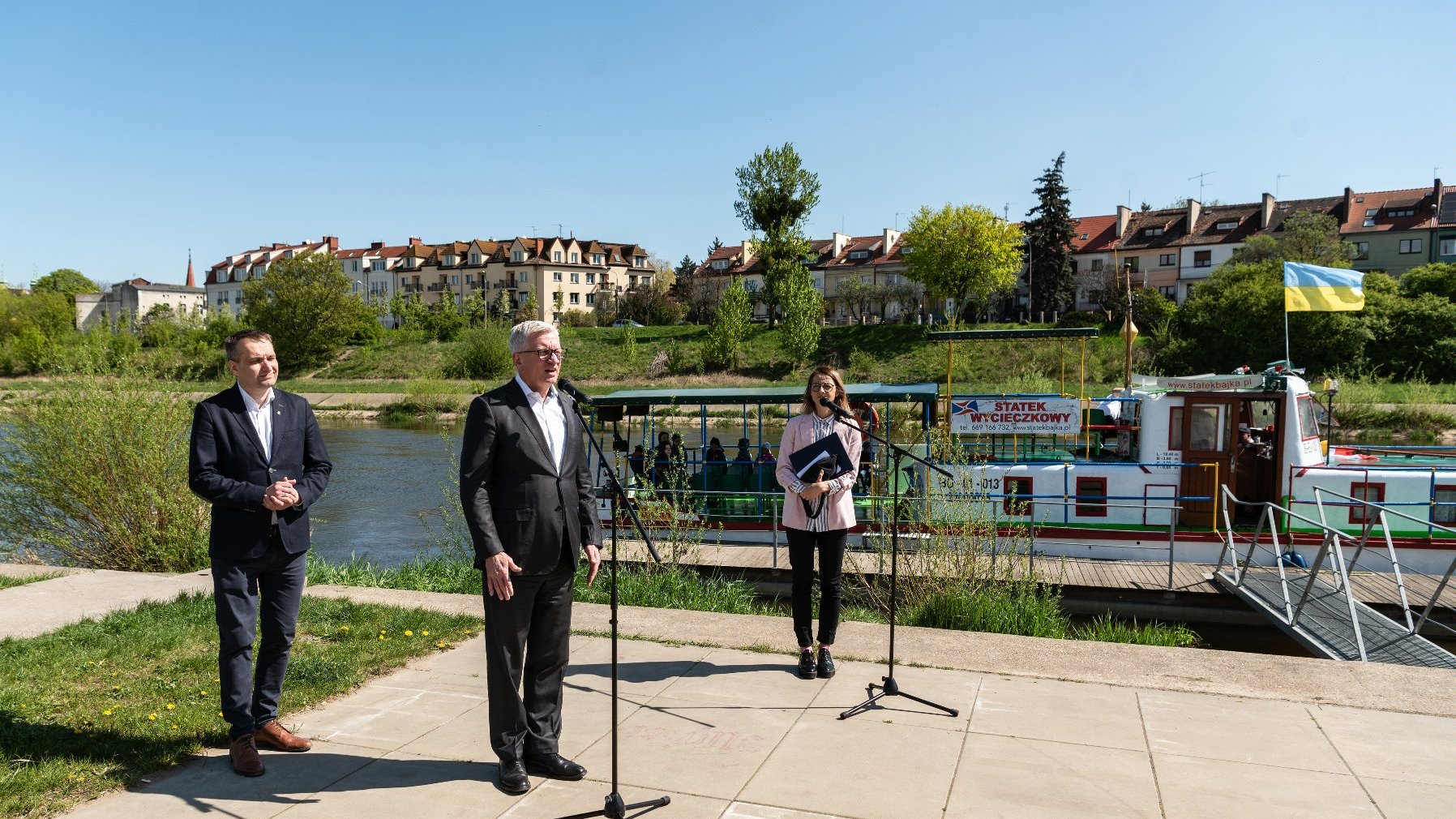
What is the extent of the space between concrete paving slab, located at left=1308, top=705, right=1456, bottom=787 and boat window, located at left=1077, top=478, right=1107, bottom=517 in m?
9.09

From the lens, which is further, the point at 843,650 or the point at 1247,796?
the point at 843,650

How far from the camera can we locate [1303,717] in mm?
5348

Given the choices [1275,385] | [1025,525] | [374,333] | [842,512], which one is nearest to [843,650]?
[842,512]

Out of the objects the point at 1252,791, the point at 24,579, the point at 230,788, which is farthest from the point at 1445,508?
the point at 24,579

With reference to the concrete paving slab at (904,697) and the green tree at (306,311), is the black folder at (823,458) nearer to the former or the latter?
the concrete paving slab at (904,697)

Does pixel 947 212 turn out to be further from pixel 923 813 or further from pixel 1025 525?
pixel 923 813

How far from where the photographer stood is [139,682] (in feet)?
18.8

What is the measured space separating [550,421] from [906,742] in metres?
2.46

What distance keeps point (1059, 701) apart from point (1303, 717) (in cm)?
130

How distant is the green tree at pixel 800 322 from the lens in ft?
183

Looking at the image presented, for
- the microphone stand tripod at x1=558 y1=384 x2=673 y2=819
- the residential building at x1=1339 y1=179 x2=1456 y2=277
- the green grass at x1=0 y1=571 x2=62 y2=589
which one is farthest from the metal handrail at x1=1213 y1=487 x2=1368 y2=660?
the residential building at x1=1339 y1=179 x2=1456 y2=277

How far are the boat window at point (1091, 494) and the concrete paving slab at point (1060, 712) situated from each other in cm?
901

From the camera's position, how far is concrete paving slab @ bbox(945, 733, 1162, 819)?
164 inches

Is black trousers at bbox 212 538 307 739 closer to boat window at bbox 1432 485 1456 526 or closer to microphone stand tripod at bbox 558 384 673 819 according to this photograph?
microphone stand tripod at bbox 558 384 673 819
